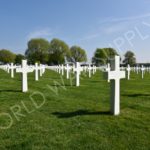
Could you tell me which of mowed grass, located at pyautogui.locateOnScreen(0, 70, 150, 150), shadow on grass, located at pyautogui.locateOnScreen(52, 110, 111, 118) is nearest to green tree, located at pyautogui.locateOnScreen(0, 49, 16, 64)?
mowed grass, located at pyautogui.locateOnScreen(0, 70, 150, 150)

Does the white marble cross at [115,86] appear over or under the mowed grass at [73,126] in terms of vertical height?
over

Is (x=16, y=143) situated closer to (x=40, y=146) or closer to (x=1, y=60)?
(x=40, y=146)

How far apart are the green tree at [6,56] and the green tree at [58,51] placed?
521 inches

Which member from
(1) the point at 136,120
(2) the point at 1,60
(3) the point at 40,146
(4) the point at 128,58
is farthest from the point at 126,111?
(2) the point at 1,60

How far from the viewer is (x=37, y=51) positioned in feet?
265

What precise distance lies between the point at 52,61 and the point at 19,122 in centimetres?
7138

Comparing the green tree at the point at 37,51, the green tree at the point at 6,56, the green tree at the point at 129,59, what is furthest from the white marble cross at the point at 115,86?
the green tree at the point at 6,56

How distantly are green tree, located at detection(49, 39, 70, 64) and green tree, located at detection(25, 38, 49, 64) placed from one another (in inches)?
51.7

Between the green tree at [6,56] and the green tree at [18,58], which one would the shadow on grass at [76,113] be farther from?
the green tree at [6,56]

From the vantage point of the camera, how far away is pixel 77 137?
19.2 feet

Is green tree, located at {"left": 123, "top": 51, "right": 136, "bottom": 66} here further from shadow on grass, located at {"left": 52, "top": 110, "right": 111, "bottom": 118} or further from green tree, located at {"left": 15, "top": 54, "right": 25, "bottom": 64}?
shadow on grass, located at {"left": 52, "top": 110, "right": 111, "bottom": 118}

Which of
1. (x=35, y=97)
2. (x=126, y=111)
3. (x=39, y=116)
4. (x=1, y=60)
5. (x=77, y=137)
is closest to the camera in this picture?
(x=77, y=137)

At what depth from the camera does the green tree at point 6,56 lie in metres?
88.0

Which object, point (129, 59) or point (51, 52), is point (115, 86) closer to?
point (129, 59)
